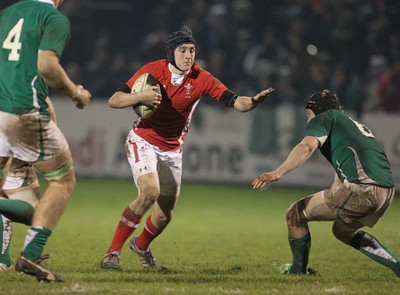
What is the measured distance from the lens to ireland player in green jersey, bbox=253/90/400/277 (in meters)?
8.62

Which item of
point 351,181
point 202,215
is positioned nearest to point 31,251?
point 351,181

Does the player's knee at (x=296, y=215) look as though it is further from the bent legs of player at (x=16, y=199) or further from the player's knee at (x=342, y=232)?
the bent legs of player at (x=16, y=199)

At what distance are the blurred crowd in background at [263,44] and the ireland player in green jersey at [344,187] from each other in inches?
416

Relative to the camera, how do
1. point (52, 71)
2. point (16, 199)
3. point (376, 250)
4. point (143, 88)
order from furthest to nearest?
point (143, 88) → point (376, 250) → point (16, 199) → point (52, 71)

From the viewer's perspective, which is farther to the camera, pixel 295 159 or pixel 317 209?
pixel 317 209

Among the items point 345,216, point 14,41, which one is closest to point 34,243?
point 14,41

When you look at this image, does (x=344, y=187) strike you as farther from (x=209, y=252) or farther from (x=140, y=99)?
(x=209, y=252)

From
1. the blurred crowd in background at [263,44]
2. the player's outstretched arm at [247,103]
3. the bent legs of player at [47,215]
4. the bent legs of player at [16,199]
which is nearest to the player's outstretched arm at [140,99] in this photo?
the player's outstretched arm at [247,103]

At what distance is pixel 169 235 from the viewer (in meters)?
12.7

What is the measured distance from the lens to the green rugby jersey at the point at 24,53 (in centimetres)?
764

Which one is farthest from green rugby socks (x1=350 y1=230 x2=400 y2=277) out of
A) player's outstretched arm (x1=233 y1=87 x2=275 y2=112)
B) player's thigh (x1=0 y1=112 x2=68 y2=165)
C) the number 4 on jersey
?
the number 4 on jersey

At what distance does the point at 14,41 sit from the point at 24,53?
14cm

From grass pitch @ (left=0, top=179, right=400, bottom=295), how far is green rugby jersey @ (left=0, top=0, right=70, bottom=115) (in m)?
1.54

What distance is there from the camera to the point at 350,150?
8.72 metres
